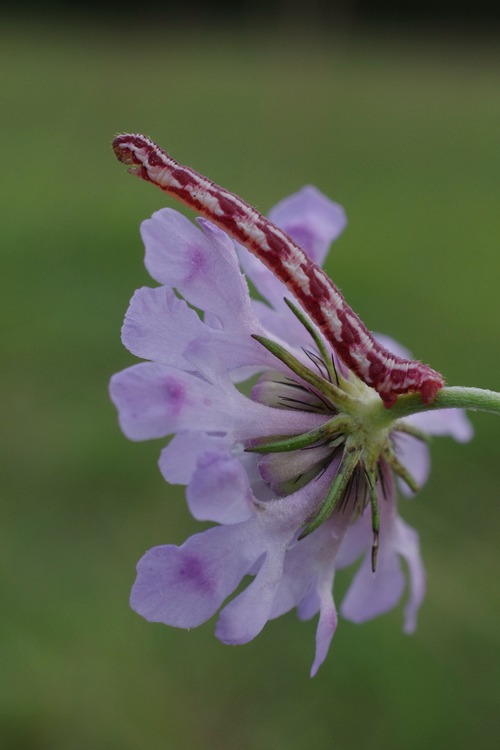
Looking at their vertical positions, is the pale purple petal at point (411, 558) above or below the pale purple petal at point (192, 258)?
below

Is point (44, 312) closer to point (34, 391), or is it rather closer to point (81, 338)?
point (81, 338)

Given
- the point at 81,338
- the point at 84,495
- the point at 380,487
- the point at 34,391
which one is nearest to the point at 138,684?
the point at 84,495

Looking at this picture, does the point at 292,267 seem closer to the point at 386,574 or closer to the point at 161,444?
the point at 386,574

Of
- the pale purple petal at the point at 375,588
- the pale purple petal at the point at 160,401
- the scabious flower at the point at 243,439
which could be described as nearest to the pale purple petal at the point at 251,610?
the scabious flower at the point at 243,439

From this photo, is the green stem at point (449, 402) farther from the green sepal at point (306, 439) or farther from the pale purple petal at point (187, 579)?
the pale purple petal at point (187, 579)

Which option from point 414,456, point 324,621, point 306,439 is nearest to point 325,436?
point 306,439

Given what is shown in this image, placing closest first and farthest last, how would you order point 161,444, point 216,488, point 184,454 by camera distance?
point 216,488 → point 184,454 → point 161,444

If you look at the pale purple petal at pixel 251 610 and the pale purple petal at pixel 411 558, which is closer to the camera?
the pale purple petal at pixel 251 610
